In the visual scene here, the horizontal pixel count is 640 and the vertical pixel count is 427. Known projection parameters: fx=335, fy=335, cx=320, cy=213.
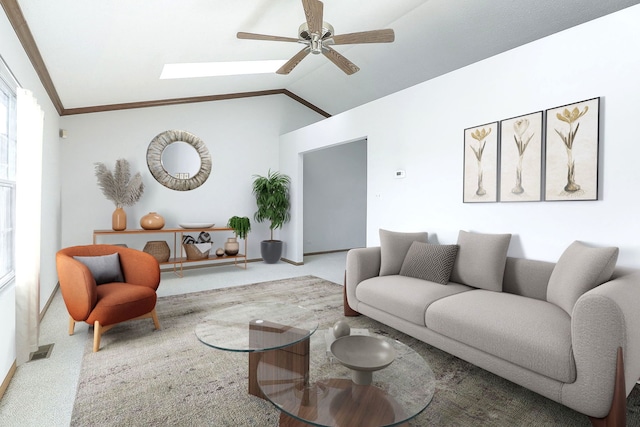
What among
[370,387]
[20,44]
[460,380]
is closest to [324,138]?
[20,44]

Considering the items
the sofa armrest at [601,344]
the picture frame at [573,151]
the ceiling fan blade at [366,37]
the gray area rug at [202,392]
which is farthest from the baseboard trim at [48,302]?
the picture frame at [573,151]

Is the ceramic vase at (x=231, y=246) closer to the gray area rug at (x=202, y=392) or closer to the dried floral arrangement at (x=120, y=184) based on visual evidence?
the dried floral arrangement at (x=120, y=184)

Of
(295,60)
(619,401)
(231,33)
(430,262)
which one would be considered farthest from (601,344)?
(231,33)

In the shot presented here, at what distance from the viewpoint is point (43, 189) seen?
3.46 metres

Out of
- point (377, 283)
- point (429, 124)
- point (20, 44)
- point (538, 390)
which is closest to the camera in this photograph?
point (538, 390)

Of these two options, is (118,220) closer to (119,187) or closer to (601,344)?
(119,187)

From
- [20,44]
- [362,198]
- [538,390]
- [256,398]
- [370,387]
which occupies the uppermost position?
[20,44]

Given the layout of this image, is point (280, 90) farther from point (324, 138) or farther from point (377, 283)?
point (377, 283)

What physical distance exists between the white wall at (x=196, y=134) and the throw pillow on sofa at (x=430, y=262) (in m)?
3.88

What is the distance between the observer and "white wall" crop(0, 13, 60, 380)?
2111 millimetres

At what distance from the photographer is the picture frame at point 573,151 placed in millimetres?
2430

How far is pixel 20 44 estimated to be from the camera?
2.57 metres

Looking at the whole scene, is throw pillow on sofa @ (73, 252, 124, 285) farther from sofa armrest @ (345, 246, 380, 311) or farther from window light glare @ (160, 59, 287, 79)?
window light glare @ (160, 59, 287, 79)

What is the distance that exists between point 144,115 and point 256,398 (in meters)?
4.89
